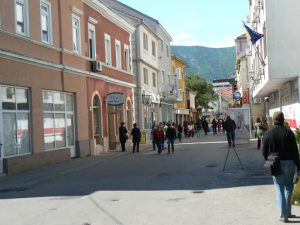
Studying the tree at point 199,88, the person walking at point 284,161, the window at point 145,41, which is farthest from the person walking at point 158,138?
the tree at point 199,88

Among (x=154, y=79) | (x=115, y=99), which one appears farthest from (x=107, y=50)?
(x=154, y=79)

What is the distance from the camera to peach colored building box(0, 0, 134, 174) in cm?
1828

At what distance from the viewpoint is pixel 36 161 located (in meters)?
19.7

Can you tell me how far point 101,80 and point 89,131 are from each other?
367cm

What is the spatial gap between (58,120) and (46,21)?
4.38 m

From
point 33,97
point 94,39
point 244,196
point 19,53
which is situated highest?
point 94,39

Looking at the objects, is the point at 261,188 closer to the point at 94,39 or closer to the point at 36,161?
the point at 36,161

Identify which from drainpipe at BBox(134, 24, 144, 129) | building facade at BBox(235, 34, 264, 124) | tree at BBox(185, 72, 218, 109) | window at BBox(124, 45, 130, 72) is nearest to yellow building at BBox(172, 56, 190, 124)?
building facade at BBox(235, 34, 264, 124)

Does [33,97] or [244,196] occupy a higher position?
[33,97]

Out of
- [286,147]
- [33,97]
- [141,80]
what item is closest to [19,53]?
[33,97]

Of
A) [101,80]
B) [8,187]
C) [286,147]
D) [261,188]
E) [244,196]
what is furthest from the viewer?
[101,80]

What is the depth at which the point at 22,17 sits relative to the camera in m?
19.6

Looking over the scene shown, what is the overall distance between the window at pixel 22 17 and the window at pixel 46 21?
165cm

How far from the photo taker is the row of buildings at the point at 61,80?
18.4 metres
